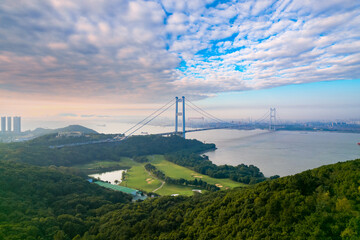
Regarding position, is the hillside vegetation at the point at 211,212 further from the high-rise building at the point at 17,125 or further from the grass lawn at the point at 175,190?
the high-rise building at the point at 17,125

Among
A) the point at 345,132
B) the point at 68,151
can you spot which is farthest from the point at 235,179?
the point at 345,132

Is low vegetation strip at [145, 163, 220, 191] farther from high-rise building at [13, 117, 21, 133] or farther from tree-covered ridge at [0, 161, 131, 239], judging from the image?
high-rise building at [13, 117, 21, 133]

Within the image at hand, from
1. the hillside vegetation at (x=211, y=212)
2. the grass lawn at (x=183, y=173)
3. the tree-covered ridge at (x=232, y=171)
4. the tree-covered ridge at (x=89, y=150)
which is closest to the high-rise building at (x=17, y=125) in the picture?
the tree-covered ridge at (x=89, y=150)

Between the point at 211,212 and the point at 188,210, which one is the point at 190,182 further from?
the point at 211,212

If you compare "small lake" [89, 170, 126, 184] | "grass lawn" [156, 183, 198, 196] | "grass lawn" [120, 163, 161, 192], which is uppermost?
"grass lawn" [120, 163, 161, 192]

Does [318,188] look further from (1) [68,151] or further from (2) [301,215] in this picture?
(1) [68,151]

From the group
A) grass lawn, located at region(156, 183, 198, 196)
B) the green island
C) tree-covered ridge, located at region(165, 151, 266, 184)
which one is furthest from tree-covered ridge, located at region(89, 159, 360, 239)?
tree-covered ridge, located at region(165, 151, 266, 184)
